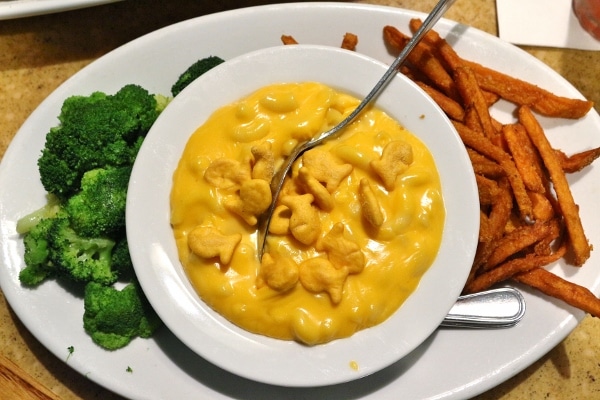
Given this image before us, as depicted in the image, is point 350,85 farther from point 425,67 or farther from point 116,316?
point 116,316

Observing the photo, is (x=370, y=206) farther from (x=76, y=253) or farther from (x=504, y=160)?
(x=76, y=253)

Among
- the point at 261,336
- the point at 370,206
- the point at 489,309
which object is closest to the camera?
the point at 370,206

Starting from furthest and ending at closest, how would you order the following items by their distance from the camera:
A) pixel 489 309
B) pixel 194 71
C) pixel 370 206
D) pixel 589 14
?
pixel 589 14, pixel 194 71, pixel 489 309, pixel 370 206

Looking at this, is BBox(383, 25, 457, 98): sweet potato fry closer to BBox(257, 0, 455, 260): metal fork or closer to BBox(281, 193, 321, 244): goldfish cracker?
BBox(257, 0, 455, 260): metal fork

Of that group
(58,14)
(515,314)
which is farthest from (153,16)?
(515,314)

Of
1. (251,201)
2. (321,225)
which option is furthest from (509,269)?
(251,201)

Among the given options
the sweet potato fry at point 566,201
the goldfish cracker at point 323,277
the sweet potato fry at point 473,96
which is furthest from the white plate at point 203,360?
the goldfish cracker at point 323,277

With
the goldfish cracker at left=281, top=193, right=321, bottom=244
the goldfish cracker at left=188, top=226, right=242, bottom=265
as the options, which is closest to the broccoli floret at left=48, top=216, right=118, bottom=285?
the goldfish cracker at left=188, top=226, right=242, bottom=265
